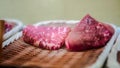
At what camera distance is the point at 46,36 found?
1.76m

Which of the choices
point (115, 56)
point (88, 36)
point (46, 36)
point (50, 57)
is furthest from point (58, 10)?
point (115, 56)

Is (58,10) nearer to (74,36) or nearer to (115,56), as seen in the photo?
(74,36)

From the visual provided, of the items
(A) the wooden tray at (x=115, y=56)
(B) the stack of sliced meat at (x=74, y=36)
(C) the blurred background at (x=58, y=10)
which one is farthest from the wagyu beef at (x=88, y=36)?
(C) the blurred background at (x=58, y=10)

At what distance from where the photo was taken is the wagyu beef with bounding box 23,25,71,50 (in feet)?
5.59

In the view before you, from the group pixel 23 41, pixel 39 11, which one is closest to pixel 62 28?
pixel 23 41

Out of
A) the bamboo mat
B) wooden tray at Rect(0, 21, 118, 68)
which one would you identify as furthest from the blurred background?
the bamboo mat

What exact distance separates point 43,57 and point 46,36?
29 centimetres

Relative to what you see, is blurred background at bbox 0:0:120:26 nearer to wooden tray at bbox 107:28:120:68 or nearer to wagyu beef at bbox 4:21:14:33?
wagyu beef at bbox 4:21:14:33

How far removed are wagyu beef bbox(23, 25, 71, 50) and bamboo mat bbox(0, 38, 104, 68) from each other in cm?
4

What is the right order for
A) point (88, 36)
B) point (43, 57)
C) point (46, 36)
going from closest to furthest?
point (43, 57) → point (88, 36) → point (46, 36)

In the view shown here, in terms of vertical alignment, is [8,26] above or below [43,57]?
above

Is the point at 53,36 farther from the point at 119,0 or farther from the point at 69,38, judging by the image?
the point at 119,0

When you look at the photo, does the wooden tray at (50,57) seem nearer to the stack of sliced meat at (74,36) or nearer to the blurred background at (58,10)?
the stack of sliced meat at (74,36)

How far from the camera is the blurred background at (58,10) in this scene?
1979mm
